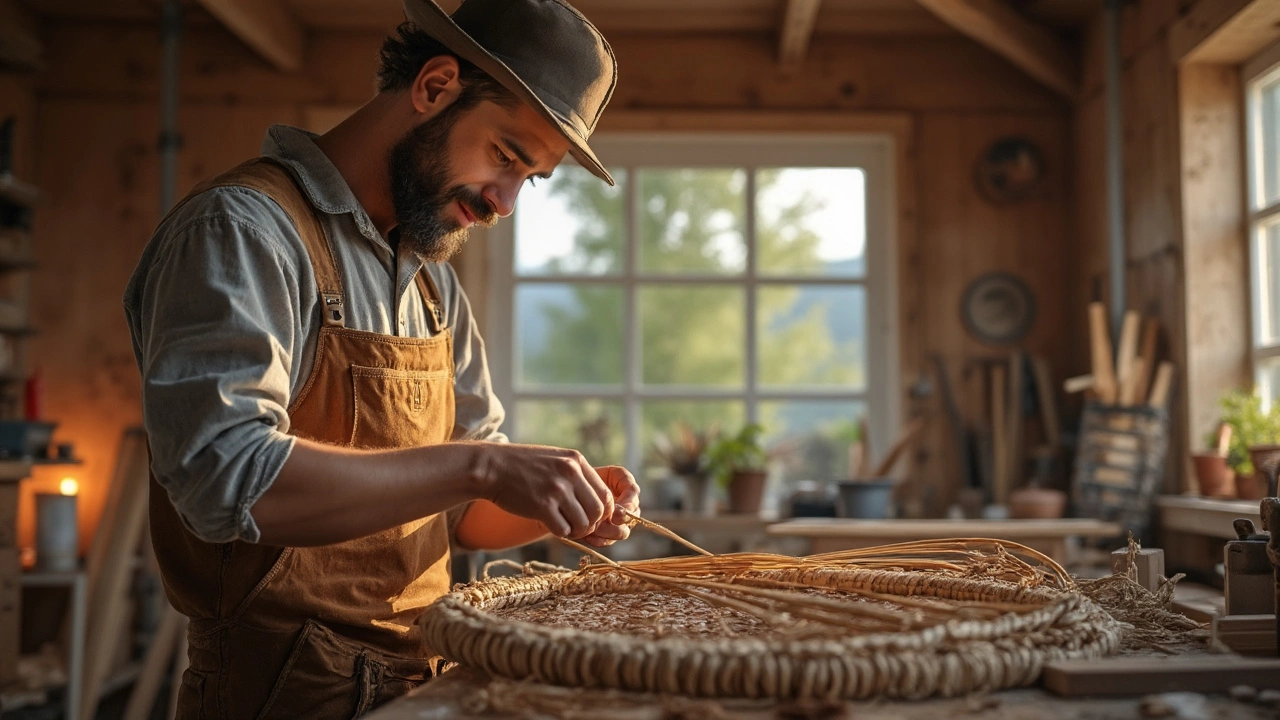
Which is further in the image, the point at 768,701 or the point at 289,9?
the point at 289,9

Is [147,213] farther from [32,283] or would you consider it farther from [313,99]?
[313,99]

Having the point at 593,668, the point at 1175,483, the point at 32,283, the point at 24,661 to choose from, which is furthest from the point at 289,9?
the point at 593,668

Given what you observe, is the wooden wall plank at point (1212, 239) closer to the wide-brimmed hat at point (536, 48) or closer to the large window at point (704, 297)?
the large window at point (704, 297)

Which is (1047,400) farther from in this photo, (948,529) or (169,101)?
(169,101)

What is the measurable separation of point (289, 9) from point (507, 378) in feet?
5.46

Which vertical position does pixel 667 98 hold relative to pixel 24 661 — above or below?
above

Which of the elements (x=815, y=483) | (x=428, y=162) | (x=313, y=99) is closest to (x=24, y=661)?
(x=313, y=99)

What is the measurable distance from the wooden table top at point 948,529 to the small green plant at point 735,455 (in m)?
1.00

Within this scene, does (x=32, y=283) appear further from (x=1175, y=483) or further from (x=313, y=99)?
(x=1175, y=483)

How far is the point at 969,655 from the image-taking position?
34.6 inches

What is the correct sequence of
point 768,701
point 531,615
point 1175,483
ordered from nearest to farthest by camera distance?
point 768,701 < point 531,615 < point 1175,483

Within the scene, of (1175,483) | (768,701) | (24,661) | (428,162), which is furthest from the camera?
(24,661)

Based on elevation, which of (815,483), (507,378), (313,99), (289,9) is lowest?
(815,483)

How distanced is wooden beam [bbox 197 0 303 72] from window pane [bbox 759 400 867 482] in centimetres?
232
